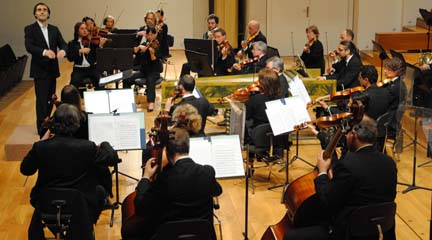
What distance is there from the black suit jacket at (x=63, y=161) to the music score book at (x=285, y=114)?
2027mm

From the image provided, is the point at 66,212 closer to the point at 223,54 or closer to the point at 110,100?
the point at 110,100

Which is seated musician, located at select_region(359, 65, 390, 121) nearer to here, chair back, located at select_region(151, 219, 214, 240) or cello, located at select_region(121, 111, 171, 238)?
cello, located at select_region(121, 111, 171, 238)

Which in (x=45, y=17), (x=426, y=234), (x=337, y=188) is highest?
(x=45, y=17)

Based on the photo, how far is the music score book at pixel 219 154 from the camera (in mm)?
5273

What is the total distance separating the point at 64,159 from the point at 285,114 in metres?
2.51

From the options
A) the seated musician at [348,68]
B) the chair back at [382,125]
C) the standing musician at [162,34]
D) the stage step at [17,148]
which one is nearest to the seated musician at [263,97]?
the chair back at [382,125]

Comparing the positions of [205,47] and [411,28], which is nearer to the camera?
[205,47]

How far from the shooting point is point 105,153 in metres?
5.12


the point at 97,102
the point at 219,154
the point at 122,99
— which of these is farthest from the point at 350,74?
the point at 219,154

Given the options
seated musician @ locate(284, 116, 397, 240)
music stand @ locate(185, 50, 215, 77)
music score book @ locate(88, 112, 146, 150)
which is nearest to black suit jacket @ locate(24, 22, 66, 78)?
music stand @ locate(185, 50, 215, 77)

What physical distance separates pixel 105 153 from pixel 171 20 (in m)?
12.7

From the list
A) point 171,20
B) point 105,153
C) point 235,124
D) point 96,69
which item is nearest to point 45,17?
point 96,69

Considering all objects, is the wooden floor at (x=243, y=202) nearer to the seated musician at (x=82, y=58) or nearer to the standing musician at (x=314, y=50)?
the standing musician at (x=314, y=50)

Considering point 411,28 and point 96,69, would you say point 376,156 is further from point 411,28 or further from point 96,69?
point 411,28
